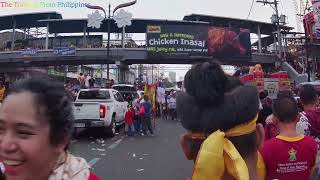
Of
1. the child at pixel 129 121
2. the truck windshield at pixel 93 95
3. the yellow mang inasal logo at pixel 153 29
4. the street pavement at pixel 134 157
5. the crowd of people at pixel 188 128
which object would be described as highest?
the yellow mang inasal logo at pixel 153 29

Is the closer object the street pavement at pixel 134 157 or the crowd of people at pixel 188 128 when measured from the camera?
the crowd of people at pixel 188 128

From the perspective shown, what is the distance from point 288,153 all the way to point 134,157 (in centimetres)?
827

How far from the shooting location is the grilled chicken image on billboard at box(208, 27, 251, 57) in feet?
166

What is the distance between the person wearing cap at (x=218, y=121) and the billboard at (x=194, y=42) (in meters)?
46.0

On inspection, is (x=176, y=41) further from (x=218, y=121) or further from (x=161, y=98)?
(x=218, y=121)

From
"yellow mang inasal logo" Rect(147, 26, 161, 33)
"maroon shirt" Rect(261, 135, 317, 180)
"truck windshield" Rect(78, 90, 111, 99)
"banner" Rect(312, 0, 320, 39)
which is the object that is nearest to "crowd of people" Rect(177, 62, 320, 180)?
"maroon shirt" Rect(261, 135, 317, 180)

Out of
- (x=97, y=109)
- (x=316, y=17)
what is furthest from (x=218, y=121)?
(x=316, y=17)

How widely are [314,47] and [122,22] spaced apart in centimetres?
2211

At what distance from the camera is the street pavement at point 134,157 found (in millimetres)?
9039

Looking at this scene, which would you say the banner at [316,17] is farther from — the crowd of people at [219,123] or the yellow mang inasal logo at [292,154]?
the crowd of people at [219,123]

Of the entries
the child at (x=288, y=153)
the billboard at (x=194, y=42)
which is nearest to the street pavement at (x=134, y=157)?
the child at (x=288, y=153)

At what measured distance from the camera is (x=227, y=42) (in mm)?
51125

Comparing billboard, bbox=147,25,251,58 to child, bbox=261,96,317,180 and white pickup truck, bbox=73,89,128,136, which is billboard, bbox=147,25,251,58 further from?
child, bbox=261,96,317,180

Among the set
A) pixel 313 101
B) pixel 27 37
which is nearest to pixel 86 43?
pixel 27 37
